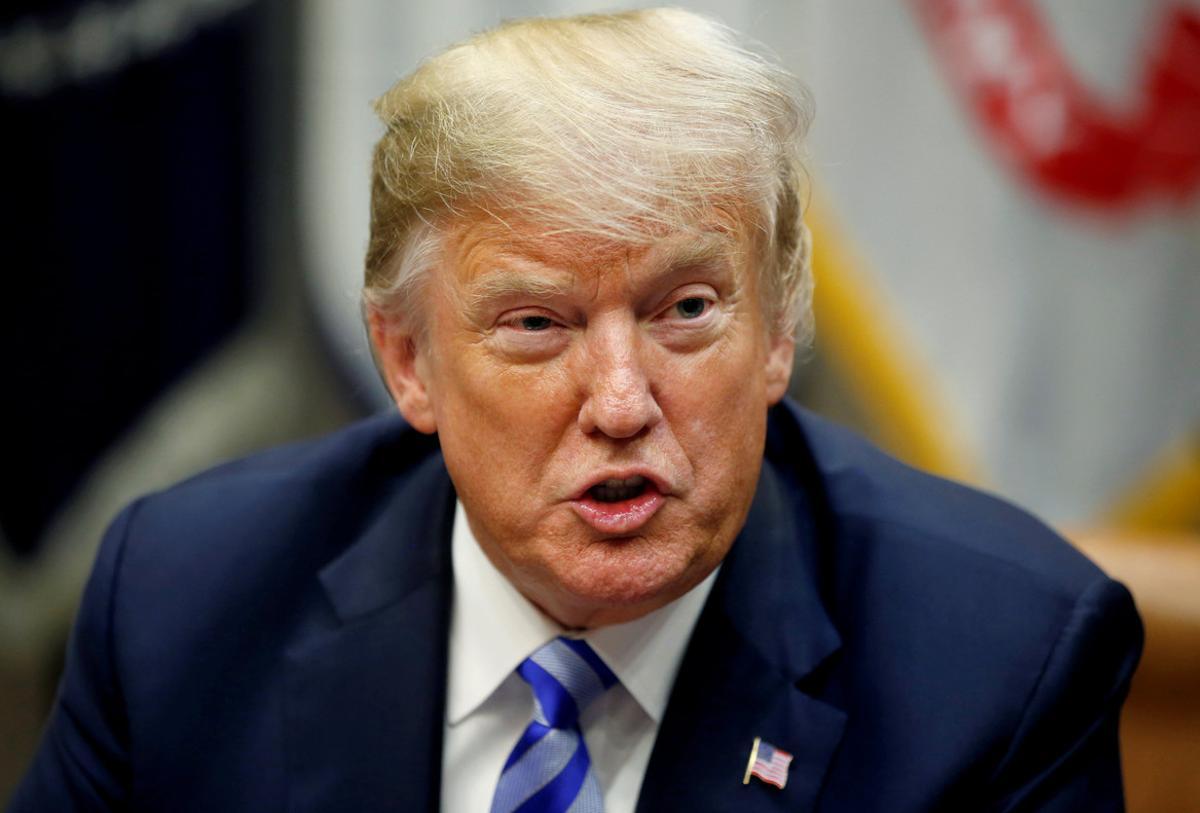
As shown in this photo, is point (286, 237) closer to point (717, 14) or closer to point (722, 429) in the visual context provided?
point (717, 14)

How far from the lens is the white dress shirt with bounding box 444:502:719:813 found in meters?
1.67

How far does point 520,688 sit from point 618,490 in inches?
15.1

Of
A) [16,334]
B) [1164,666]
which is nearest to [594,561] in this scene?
[1164,666]

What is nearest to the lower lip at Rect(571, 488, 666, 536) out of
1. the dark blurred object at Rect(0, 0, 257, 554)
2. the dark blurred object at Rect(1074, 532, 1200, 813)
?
the dark blurred object at Rect(1074, 532, 1200, 813)

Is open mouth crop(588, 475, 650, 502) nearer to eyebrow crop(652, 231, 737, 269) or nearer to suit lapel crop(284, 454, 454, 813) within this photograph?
eyebrow crop(652, 231, 737, 269)

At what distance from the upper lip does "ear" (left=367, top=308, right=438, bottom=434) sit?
29cm

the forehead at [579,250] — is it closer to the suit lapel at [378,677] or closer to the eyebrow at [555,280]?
the eyebrow at [555,280]

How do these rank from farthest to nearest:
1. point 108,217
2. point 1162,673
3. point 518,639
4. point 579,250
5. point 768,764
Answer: point 108,217
point 1162,673
point 518,639
point 768,764
point 579,250

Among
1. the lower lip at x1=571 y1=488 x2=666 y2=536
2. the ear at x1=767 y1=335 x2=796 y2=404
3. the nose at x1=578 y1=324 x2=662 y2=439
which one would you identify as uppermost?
the nose at x1=578 y1=324 x2=662 y2=439

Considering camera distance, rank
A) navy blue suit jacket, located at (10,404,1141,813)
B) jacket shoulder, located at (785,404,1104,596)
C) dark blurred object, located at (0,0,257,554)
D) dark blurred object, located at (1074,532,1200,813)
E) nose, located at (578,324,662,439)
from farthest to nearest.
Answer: dark blurred object, located at (0,0,257,554) → dark blurred object, located at (1074,532,1200,813) → jacket shoulder, located at (785,404,1104,596) → navy blue suit jacket, located at (10,404,1141,813) → nose, located at (578,324,662,439)

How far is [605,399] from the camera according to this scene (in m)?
1.42

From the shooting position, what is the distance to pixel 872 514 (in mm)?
1767

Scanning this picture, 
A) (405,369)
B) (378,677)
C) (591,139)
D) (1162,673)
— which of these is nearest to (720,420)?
(591,139)

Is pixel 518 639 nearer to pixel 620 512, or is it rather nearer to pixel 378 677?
pixel 378 677
